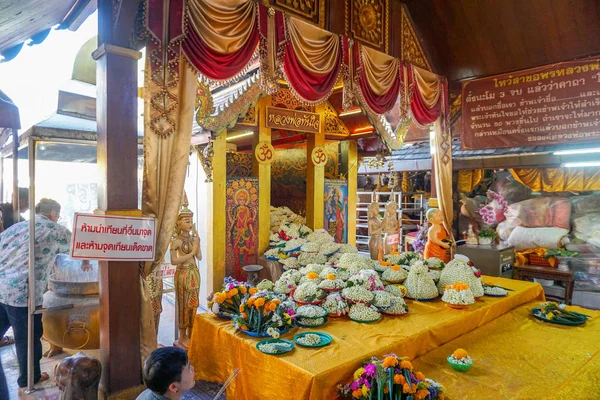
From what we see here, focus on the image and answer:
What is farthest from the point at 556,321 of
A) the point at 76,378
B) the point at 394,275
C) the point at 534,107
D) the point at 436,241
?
the point at 76,378

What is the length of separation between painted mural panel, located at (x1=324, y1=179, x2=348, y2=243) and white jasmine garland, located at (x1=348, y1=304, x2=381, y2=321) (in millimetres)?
3919

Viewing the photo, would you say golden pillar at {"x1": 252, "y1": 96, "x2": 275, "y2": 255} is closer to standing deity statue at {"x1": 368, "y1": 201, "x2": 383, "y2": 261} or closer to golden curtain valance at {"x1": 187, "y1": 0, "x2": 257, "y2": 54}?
Answer: standing deity statue at {"x1": 368, "y1": 201, "x2": 383, "y2": 261}

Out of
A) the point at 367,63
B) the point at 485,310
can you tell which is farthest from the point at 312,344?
the point at 367,63

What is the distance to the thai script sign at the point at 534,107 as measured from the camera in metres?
5.54

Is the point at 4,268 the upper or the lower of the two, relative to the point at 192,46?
lower

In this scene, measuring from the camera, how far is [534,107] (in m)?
6.02

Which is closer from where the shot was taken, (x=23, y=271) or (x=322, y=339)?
(x=322, y=339)

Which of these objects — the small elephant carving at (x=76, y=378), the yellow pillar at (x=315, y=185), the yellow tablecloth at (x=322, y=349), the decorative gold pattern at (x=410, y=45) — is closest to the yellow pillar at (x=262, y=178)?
the yellow pillar at (x=315, y=185)

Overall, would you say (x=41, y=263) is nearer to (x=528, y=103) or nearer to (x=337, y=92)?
(x=337, y=92)

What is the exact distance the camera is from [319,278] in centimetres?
381

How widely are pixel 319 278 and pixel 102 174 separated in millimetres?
2238

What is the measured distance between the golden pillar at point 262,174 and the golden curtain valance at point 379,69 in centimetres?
196

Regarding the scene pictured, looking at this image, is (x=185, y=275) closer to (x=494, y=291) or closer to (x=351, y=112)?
(x=494, y=291)

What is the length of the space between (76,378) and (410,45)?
6.28 metres
